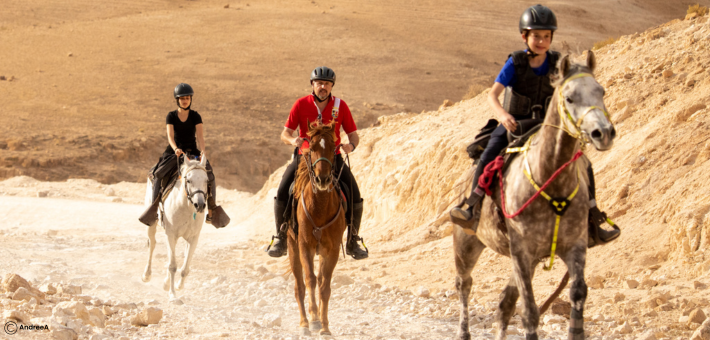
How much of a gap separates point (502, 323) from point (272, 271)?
25.0ft

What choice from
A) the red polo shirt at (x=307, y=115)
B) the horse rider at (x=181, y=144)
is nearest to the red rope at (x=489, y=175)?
the red polo shirt at (x=307, y=115)

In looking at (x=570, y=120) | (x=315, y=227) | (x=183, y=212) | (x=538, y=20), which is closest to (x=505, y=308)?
(x=570, y=120)

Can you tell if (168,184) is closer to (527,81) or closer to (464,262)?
(464,262)

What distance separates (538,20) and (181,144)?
6657 mm

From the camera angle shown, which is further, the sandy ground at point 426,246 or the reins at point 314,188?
the sandy ground at point 426,246

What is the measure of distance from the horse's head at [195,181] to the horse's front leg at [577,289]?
5.70 m

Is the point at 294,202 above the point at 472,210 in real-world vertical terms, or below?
below

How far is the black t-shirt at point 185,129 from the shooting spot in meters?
11.1

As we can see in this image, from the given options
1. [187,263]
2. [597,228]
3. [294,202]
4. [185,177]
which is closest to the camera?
[597,228]

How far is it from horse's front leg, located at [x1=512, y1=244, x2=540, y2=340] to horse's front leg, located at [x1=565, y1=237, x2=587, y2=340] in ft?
1.00

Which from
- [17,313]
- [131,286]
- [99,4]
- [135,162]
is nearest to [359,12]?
[99,4]

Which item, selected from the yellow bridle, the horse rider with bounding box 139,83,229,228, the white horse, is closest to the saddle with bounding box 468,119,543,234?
the yellow bridle

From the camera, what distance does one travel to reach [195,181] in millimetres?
10102

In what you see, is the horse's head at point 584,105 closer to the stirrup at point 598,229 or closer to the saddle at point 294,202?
the stirrup at point 598,229
